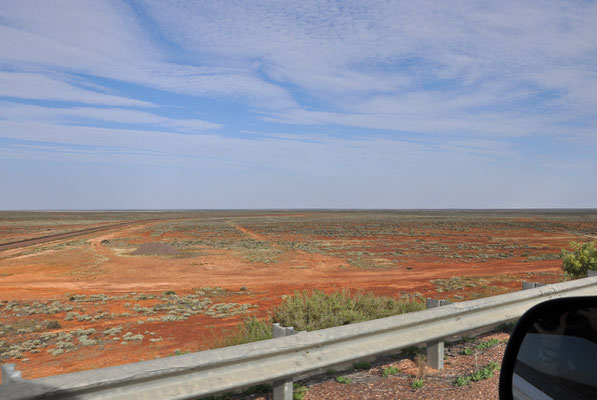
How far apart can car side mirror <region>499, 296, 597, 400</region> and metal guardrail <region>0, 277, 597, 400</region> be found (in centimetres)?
196

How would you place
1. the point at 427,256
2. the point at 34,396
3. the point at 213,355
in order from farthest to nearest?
1. the point at 427,256
2. the point at 213,355
3. the point at 34,396

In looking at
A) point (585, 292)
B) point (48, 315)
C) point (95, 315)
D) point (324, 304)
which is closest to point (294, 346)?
point (324, 304)

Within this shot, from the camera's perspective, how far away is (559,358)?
1.61m

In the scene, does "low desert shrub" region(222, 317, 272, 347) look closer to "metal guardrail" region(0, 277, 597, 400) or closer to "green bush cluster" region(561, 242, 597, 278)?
"metal guardrail" region(0, 277, 597, 400)

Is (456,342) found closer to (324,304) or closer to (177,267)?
(324,304)

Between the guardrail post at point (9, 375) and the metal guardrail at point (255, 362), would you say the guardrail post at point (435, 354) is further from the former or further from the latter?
the guardrail post at point (9, 375)

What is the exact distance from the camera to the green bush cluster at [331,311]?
6.36m

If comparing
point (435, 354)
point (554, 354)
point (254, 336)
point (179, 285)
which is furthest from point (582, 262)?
point (179, 285)

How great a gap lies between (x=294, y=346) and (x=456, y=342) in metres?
3.42

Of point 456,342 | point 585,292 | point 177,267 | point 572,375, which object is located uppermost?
point 572,375

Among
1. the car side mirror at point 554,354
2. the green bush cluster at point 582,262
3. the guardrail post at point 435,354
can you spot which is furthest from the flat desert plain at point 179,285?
the car side mirror at point 554,354

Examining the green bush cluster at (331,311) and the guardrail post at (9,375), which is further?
the green bush cluster at (331,311)

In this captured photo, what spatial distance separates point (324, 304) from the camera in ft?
22.1

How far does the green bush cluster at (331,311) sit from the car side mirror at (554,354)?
4.47m
